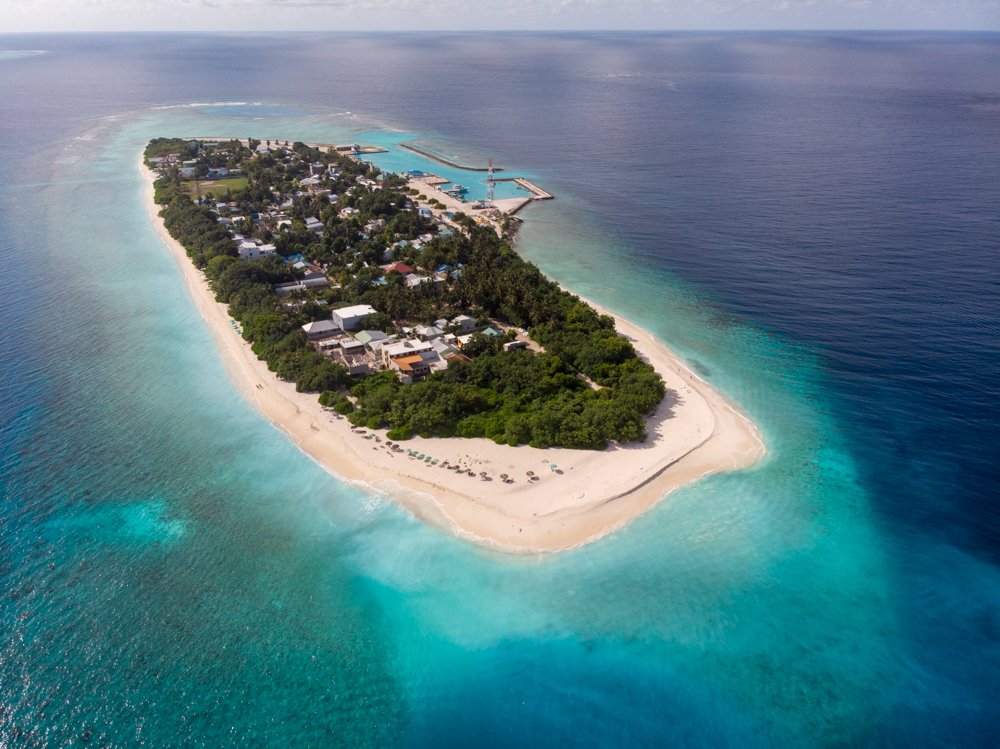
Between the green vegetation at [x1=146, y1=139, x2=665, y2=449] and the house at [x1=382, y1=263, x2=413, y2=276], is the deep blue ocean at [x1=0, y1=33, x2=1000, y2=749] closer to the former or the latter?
the green vegetation at [x1=146, y1=139, x2=665, y2=449]

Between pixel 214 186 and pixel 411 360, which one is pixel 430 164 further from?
pixel 411 360

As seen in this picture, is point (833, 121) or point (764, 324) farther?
point (833, 121)

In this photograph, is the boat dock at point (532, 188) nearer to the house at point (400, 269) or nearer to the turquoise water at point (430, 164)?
the turquoise water at point (430, 164)

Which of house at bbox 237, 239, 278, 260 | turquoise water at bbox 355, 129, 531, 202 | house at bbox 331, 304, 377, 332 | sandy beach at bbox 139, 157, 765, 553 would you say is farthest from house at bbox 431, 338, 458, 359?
turquoise water at bbox 355, 129, 531, 202

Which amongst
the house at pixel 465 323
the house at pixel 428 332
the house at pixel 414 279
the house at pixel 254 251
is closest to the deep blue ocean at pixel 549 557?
the house at pixel 254 251

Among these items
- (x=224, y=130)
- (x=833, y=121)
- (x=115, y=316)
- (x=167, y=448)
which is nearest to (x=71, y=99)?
(x=224, y=130)

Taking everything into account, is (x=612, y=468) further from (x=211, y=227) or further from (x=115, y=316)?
(x=211, y=227)
